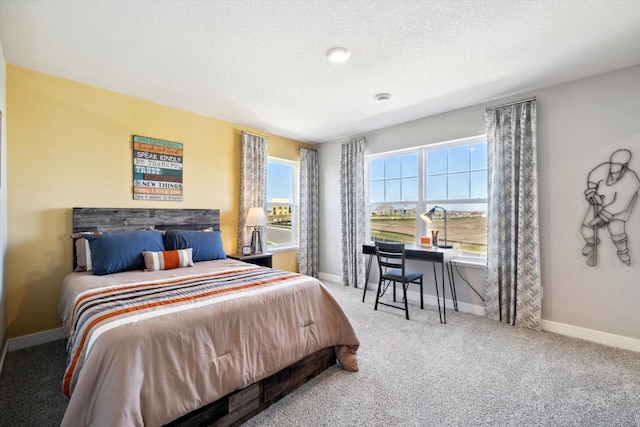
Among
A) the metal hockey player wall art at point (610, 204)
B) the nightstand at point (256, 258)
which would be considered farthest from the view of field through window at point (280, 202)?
the metal hockey player wall art at point (610, 204)

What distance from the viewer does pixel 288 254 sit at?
16.0 ft

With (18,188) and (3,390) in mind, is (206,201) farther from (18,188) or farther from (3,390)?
(3,390)

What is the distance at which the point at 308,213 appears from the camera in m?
5.00

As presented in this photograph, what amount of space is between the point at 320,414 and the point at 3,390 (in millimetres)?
2178

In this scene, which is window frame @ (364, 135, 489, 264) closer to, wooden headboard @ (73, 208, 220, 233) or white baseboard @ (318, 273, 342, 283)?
white baseboard @ (318, 273, 342, 283)

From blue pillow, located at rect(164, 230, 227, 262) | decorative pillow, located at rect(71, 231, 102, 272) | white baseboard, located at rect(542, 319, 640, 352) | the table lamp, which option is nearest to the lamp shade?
the table lamp

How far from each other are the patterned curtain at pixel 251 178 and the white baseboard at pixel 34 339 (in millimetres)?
2038

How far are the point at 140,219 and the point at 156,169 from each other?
62cm

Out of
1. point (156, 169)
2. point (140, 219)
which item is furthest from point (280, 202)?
point (140, 219)

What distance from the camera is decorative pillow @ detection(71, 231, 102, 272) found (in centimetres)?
259

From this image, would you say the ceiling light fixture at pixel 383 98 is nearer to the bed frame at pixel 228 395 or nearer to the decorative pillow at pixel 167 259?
the bed frame at pixel 228 395

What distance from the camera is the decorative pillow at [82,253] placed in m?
2.59

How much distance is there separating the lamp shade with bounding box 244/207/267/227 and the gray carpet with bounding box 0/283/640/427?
6.46ft

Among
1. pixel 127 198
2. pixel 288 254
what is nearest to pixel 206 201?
pixel 127 198
